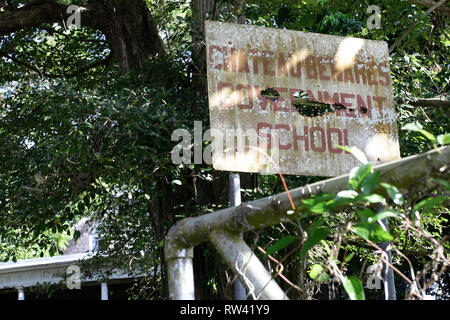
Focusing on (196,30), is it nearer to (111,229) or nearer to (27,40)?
(111,229)

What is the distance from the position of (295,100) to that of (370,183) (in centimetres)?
205

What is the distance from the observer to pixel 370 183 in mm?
1491

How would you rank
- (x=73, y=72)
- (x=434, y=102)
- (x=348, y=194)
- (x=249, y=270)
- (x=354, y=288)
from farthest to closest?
(x=73, y=72) < (x=434, y=102) < (x=249, y=270) < (x=354, y=288) < (x=348, y=194)

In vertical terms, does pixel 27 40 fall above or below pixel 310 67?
above

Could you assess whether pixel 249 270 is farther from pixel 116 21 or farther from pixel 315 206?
pixel 116 21

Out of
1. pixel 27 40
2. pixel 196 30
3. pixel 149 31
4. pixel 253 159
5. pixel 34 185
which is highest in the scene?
pixel 27 40

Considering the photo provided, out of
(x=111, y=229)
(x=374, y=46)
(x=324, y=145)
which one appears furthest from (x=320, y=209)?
(x=111, y=229)

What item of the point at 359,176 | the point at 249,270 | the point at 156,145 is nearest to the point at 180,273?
the point at 249,270

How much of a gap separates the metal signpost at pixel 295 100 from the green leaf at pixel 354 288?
4.90 feet

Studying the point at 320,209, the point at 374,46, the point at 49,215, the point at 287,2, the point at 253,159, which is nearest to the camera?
the point at 320,209

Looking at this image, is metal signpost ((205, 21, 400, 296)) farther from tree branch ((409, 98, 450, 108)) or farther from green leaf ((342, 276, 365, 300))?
tree branch ((409, 98, 450, 108))

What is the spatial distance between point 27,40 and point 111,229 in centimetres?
333

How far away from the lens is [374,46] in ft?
12.8

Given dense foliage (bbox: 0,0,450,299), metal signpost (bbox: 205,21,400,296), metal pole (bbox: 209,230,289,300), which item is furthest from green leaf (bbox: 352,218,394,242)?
dense foliage (bbox: 0,0,450,299)
